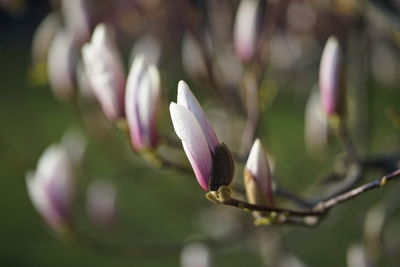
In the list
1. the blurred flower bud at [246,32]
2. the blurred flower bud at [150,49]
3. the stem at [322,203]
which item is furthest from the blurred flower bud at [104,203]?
the stem at [322,203]

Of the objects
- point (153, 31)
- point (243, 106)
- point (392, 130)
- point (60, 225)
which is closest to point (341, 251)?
point (392, 130)

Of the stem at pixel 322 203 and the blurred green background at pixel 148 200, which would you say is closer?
the stem at pixel 322 203

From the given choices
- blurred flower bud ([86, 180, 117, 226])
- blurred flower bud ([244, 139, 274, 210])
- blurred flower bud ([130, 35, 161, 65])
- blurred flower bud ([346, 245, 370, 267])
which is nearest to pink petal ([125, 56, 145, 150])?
blurred flower bud ([244, 139, 274, 210])

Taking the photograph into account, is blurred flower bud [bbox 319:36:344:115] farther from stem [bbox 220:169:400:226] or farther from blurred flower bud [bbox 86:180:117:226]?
blurred flower bud [bbox 86:180:117:226]

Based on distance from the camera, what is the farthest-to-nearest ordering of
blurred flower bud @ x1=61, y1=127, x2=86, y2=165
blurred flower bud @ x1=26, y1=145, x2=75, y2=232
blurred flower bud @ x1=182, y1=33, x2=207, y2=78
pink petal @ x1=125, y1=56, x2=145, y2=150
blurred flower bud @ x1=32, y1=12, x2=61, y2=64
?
blurred flower bud @ x1=61, y1=127, x2=86, y2=165
blurred flower bud @ x1=32, y1=12, x2=61, y2=64
blurred flower bud @ x1=182, y1=33, x2=207, y2=78
blurred flower bud @ x1=26, y1=145, x2=75, y2=232
pink petal @ x1=125, y1=56, x2=145, y2=150

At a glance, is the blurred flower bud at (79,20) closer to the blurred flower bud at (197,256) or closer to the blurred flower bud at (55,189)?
the blurred flower bud at (55,189)

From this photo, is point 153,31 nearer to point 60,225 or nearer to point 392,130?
point 60,225
